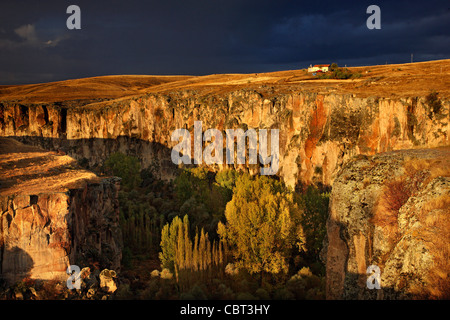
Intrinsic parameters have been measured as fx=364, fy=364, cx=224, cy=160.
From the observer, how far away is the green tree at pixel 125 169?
4878cm

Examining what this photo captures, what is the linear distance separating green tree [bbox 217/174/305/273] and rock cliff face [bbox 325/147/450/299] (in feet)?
28.6

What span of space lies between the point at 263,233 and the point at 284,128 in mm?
25546

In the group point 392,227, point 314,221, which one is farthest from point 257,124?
point 392,227

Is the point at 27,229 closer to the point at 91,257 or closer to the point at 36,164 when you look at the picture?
the point at 91,257

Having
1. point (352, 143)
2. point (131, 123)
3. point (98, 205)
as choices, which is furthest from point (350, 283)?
point (131, 123)

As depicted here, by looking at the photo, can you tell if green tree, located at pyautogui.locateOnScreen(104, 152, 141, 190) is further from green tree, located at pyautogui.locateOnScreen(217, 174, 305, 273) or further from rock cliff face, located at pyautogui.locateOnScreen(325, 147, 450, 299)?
rock cliff face, located at pyautogui.locateOnScreen(325, 147, 450, 299)

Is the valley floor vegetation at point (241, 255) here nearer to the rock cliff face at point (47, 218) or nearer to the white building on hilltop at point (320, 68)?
the rock cliff face at point (47, 218)

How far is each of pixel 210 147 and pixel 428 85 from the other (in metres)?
29.7

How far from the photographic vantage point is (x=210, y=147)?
181 ft

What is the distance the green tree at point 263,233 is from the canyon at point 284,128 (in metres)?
4.98

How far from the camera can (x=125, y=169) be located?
4888cm

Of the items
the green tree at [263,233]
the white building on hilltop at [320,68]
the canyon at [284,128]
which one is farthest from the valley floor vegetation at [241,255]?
the white building on hilltop at [320,68]

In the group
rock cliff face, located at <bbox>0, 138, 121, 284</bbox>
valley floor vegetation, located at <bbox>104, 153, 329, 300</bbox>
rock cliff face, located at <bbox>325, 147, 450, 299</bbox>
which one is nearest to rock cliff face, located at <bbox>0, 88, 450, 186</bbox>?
valley floor vegetation, located at <bbox>104, 153, 329, 300</bbox>

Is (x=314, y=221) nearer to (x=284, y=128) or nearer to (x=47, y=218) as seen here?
(x=47, y=218)
